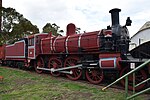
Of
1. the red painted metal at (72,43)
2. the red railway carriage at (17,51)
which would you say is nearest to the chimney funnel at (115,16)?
the red painted metal at (72,43)

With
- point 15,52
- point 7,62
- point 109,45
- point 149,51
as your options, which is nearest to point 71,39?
point 109,45

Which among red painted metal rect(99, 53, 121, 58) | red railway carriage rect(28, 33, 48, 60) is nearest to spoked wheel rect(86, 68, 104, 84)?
red painted metal rect(99, 53, 121, 58)

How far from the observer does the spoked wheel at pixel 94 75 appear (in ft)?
28.1

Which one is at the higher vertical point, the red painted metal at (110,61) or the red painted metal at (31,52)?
the red painted metal at (31,52)

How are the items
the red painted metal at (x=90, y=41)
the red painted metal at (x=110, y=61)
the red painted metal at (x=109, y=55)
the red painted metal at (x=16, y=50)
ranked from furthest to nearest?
the red painted metal at (x=16, y=50) → the red painted metal at (x=90, y=41) → the red painted metal at (x=109, y=55) → the red painted metal at (x=110, y=61)

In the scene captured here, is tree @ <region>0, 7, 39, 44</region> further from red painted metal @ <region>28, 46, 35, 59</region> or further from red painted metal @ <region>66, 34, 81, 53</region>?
red painted metal @ <region>66, 34, 81, 53</region>

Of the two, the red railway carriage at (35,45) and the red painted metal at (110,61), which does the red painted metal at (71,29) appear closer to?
the red railway carriage at (35,45)

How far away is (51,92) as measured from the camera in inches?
258

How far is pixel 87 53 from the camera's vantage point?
909 cm

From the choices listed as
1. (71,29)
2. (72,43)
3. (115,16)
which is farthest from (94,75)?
(71,29)

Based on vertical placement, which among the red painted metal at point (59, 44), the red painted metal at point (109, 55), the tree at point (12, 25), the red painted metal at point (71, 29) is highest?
the tree at point (12, 25)

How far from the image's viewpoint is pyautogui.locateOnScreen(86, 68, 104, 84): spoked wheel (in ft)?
28.1

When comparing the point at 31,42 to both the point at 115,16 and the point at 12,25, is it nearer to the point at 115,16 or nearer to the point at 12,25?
the point at 115,16

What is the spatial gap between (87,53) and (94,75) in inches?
41.0
